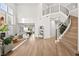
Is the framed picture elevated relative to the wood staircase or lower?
elevated

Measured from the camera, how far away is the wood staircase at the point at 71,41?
2.90 meters

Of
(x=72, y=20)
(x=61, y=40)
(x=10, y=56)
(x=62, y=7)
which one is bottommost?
(x=10, y=56)

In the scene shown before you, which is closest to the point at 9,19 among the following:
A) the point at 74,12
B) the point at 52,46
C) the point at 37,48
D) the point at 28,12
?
the point at 28,12

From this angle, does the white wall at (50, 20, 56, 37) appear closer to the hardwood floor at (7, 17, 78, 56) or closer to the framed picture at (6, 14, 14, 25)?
the hardwood floor at (7, 17, 78, 56)

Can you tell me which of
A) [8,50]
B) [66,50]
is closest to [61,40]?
[66,50]

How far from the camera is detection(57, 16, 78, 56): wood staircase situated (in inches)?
114

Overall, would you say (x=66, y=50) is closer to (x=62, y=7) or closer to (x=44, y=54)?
(x=44, y=54)

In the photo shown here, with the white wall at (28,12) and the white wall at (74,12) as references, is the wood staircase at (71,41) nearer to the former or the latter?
the white wall at (74,12)

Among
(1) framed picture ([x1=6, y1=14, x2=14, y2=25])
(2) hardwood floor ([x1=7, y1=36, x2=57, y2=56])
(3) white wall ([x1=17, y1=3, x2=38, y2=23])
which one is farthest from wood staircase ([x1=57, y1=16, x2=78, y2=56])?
(1) framed picture ([x1=6, y1=14, x2=14, y2=25])

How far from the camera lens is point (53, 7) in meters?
2.96

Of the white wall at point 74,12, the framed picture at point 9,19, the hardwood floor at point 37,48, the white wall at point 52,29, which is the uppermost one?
the white wall at point 74,12

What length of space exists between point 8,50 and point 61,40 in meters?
1.04

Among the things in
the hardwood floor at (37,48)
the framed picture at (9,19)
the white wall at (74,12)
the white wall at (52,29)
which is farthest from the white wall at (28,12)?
the white wall at (74,12)

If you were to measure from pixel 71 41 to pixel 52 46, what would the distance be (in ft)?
1.24
